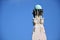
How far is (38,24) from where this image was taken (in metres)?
11.9

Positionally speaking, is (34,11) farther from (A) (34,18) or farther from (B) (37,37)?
(B) (37,37)

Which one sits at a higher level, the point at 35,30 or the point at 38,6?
the point at 38,6

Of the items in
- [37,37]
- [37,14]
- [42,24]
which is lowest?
[37,37]

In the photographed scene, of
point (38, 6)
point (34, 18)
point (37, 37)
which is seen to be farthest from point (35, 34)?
point (38, 6)

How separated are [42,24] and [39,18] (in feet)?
1.61

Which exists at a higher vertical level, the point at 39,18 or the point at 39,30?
the point at 39,18

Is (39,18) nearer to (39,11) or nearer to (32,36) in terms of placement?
(39,11)

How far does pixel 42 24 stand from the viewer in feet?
39.0

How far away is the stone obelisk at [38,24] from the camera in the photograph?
11711mm

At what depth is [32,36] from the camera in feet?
38.4

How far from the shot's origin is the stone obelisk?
1171 centimetres

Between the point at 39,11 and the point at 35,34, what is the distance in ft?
5.59

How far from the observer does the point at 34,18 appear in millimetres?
11891

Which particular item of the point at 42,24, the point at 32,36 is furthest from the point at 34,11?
the point at 32,36
